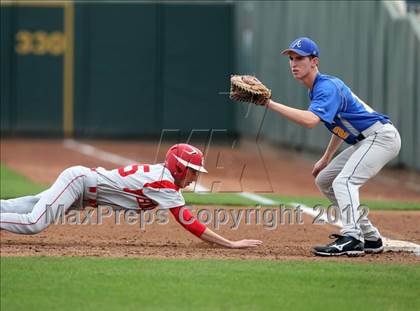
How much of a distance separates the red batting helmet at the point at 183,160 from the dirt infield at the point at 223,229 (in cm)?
70

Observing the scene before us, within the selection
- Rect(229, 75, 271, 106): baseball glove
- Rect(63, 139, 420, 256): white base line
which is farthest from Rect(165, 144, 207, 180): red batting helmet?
Rect(63, 139, 420, 256): white base line

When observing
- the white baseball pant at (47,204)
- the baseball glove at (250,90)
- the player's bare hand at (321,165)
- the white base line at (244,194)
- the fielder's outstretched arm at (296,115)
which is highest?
the baseball glove at (250,90)

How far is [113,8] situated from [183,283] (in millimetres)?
18563

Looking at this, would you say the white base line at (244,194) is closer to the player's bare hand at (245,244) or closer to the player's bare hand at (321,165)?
the player's bare hand at (321,165)

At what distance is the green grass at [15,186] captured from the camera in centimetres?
1220

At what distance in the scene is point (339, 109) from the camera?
7.81 meters

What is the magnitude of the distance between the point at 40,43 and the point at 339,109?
17.5 metres

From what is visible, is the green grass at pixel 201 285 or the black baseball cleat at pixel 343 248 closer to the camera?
the green grass at pixel 201 285

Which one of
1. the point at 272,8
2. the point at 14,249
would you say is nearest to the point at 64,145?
the point at 272,8

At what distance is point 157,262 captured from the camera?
7.23m

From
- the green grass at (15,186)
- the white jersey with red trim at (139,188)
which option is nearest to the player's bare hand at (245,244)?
the white jersey with red trim at (139,188)

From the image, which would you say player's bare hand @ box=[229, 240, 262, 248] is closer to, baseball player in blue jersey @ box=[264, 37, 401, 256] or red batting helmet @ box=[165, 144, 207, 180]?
baseball player in blue jersey @ box=[264, 37, 401, 256]

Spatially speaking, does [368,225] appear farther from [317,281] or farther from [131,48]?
[131,48]

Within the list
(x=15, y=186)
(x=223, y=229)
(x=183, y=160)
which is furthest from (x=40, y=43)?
(x=183, y=160)
